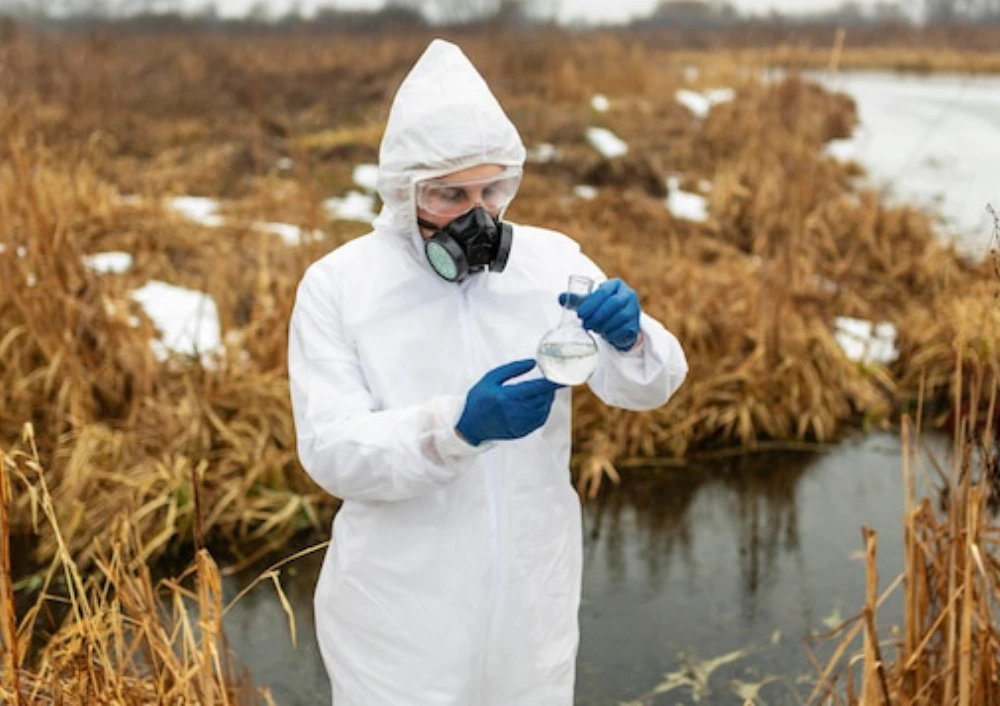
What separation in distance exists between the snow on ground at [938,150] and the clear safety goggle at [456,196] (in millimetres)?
3438

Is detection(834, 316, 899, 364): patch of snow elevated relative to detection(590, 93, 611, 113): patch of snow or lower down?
lower down

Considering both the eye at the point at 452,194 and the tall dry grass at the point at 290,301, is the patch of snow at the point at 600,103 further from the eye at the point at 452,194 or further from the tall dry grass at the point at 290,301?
the eye at the point at 452,194

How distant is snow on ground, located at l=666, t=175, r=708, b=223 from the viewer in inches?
329

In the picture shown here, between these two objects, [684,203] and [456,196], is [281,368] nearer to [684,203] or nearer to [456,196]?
[456,196]

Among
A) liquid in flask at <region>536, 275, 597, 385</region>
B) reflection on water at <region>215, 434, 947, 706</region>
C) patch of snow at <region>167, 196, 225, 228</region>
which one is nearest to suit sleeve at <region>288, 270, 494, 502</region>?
liquid in flask at <region>536, 275, 597, 385</region>

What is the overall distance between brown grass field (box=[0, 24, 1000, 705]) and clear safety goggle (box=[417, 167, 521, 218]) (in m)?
0.63

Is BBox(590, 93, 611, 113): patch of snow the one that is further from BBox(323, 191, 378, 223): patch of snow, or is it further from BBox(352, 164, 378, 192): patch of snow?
BBox(323, 191, 378, 223): patch of snow

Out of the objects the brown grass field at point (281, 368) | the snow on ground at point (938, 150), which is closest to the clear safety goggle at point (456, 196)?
the brown grass field at point (281, 368)

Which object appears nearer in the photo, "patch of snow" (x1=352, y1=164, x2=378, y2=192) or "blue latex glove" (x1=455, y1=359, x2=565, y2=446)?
"blue latex glove" (x1=455, y1=359, x2=565, y2=446)

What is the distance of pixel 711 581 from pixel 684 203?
547cm

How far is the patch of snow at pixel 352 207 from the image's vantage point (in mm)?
7707

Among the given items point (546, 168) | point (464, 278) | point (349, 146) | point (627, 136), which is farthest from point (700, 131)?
point (464, 278)

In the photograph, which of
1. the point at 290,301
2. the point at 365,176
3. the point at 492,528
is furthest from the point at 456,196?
the point at 365,176

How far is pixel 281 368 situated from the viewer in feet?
15.0
